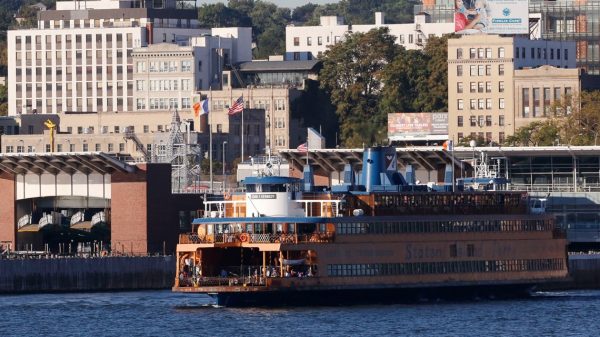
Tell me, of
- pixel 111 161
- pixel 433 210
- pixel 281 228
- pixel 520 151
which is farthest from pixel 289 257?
pixel 520 151

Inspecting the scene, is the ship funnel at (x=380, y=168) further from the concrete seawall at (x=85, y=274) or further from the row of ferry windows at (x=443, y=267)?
the concrete seawall at (x=85, y=274)

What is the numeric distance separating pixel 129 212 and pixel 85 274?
12.5 metres

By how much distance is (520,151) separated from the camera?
160250mm

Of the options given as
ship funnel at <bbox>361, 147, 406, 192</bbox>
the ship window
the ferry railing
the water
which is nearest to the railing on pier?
the ferry railing

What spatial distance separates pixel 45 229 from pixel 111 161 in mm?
7976

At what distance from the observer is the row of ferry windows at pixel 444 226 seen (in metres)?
121

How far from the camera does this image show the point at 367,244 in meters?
121

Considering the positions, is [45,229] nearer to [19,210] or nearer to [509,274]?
[19,210]

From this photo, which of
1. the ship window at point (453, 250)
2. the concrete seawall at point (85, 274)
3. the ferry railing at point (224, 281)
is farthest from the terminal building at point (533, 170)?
the ferry railing at point (224, 281)

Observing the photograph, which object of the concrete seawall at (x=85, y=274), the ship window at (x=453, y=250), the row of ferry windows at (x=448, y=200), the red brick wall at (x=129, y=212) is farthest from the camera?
the red brick wall at (x=129, y=212)

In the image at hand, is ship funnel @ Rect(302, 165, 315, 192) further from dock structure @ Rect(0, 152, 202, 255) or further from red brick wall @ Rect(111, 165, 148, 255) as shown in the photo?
red brick wall @ Rect(111, 165, 148, 255)

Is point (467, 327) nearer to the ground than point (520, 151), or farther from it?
nearer to the ground

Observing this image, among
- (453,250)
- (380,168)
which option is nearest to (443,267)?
(453,250)

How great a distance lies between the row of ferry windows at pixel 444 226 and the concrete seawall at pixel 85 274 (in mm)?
Answer: 21003
